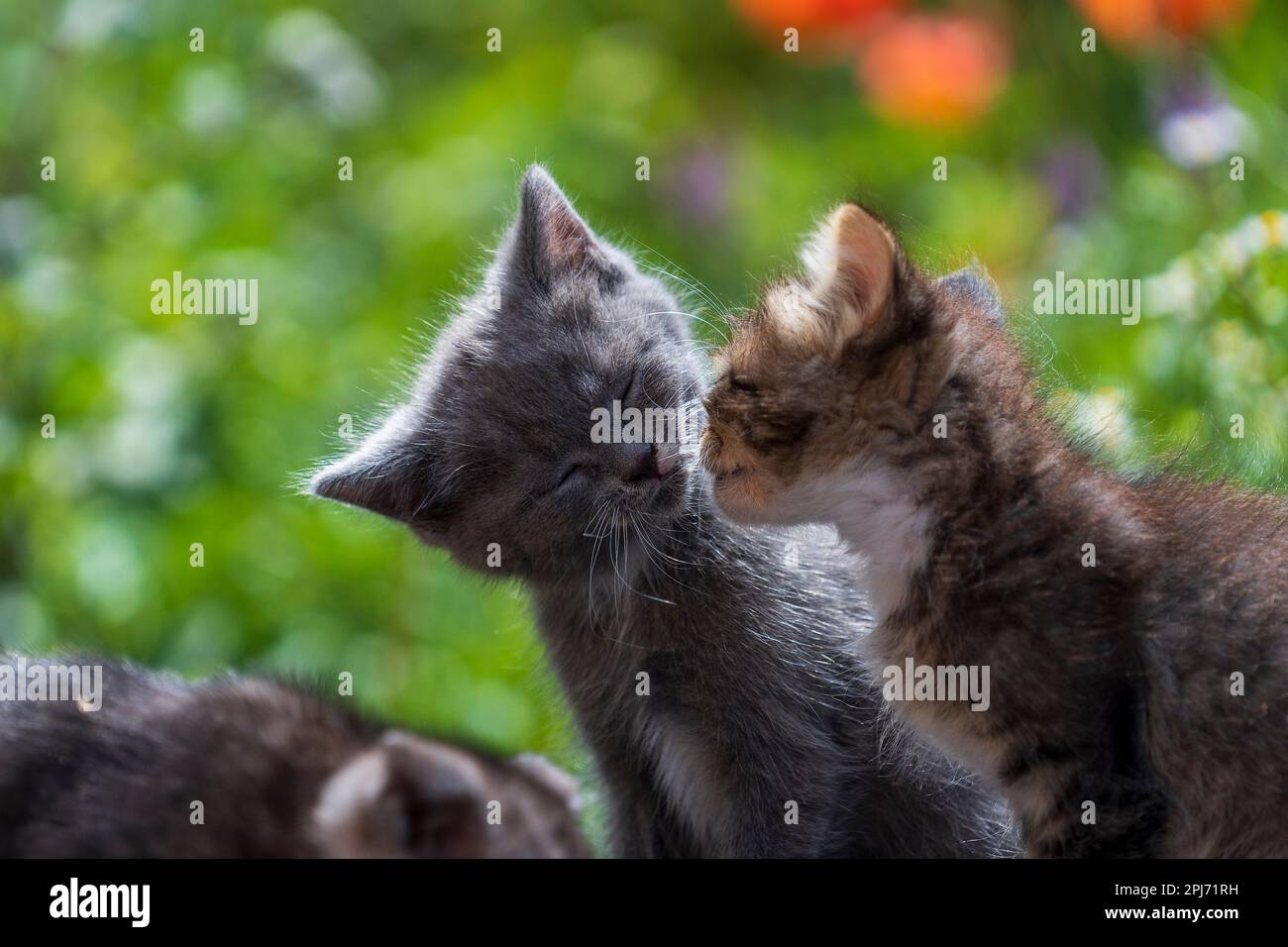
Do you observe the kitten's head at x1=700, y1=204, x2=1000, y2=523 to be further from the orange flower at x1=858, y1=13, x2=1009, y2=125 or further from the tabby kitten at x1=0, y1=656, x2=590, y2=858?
the orange flower at x1=858, y1=13, x2=1009, y2=125

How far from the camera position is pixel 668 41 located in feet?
22.3

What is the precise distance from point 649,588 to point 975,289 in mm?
756

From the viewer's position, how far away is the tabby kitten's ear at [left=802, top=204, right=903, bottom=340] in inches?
87.5

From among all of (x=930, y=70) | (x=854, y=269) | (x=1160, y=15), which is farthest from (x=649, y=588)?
(x=930, y=70)

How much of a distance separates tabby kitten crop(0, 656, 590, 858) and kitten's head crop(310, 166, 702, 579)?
17.3 inches

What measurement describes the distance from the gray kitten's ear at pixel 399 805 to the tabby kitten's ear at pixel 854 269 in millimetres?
884

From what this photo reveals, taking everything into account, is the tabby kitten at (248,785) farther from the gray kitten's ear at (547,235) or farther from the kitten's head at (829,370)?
the gray kitten's ear at (547,235)

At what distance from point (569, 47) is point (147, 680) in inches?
191

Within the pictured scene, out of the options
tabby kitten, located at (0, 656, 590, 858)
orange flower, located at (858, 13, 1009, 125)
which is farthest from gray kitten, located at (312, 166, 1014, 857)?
orange flower, located at (858, 13, 1009, 125)

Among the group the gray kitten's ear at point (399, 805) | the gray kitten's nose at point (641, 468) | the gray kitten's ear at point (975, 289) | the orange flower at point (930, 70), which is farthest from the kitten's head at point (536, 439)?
the orange flower at point (930, 70)

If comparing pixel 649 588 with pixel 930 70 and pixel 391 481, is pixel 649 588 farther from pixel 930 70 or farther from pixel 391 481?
pixel 930 70

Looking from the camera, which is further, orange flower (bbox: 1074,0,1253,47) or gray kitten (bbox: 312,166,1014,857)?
orange flower (bbox: 1074,0,1253,47)

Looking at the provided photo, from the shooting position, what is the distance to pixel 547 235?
2.80m

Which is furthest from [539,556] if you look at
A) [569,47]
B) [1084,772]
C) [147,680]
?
[569,47]
